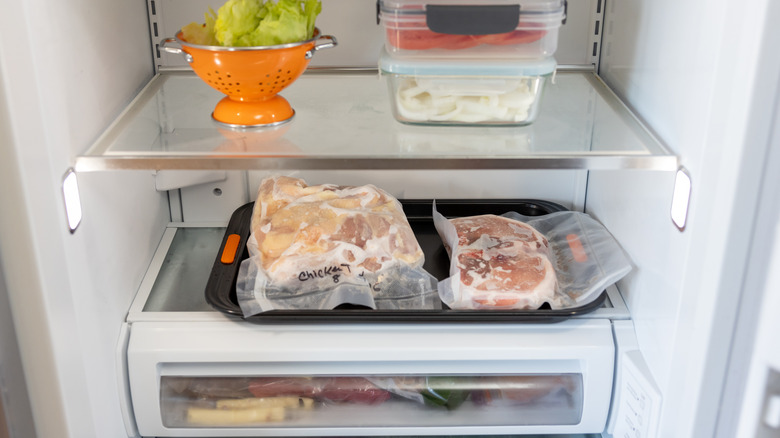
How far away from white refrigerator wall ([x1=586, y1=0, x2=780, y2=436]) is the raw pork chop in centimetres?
13

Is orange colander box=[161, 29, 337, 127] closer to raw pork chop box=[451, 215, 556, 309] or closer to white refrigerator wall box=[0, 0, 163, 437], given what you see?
white refrigerator wall box=[0, 0, 163, 437]

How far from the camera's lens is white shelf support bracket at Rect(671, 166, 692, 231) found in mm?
845

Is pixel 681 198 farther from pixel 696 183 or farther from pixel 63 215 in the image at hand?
pixel 63 215

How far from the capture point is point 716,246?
78cm

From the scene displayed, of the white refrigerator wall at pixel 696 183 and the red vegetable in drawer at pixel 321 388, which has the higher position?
the white refrigerator wall at pixel 696 183

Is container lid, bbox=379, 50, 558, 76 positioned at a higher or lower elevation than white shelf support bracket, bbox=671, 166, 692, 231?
higher

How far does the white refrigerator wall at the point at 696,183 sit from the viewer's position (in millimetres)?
727

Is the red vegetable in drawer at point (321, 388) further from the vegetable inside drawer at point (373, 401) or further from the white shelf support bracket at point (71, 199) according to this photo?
the white shelf support bracket at point (71, 199)

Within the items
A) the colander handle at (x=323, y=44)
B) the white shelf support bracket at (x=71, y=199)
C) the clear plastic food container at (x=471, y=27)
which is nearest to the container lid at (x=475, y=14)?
the clear plastic food container at (x=471, y=27)

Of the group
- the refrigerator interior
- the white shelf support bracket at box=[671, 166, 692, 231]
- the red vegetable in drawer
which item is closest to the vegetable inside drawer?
the red vegetable in drawer

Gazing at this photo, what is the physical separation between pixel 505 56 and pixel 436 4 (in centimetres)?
11

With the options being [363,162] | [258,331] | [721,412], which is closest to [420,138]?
[363,162]

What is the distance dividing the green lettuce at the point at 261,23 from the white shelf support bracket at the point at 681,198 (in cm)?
51

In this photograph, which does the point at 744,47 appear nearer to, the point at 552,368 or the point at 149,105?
the point at 552,368
